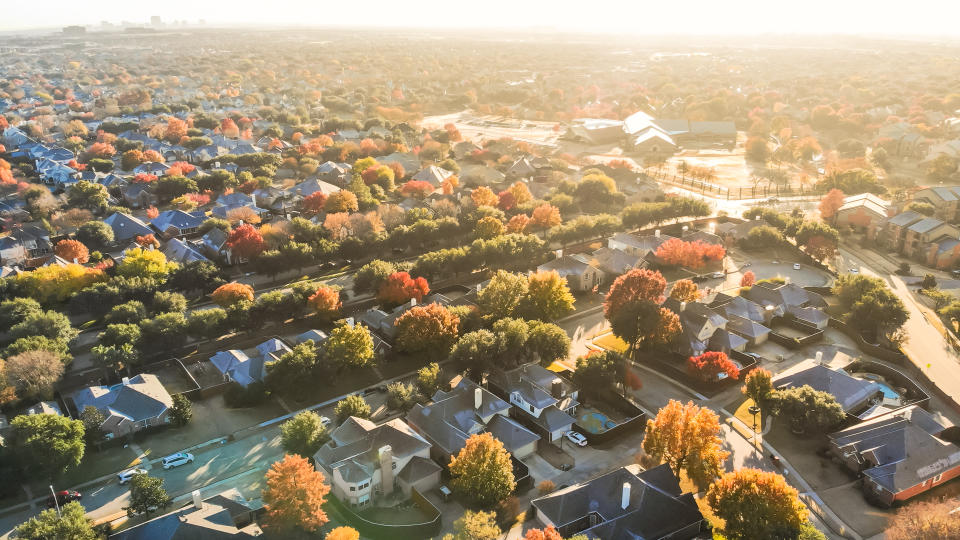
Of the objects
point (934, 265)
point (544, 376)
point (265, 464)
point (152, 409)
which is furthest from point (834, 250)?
point (152, 409)

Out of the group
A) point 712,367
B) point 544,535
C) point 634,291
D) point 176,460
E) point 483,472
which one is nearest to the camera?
point 544,535

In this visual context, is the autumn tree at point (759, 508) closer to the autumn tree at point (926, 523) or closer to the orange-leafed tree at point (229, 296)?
the autumn tree at point (926, 523)

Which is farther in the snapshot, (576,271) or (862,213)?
(862,213)

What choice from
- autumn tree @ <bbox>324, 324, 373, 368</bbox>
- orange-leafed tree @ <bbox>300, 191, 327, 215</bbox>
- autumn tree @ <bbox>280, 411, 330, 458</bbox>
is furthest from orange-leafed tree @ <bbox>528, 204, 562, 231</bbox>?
autumn tree @ <bbox>280, 411, 330, 458</bbox>

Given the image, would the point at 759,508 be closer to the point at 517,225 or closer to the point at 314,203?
the point at 517,225

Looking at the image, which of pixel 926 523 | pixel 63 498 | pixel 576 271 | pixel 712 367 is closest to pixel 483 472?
pixel 712 367

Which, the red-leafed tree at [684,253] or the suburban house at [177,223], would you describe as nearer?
the red-leafed tree at [684,253]

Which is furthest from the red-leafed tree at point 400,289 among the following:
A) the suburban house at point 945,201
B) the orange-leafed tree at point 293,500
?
the suburban house at point 945,201
